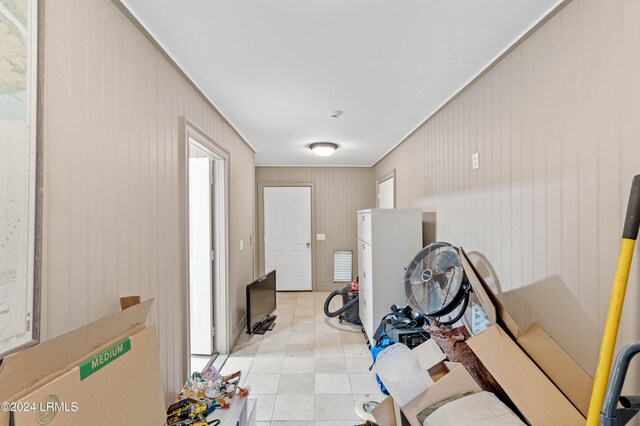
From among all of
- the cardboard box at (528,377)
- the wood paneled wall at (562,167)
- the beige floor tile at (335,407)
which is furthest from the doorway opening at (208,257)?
the wood paneled wall at (562,167)

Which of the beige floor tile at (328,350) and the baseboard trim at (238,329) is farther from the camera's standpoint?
the baseboard trim at (238,329)

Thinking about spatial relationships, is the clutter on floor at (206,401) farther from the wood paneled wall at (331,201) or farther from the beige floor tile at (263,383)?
the wood paneled wall at (331,201)

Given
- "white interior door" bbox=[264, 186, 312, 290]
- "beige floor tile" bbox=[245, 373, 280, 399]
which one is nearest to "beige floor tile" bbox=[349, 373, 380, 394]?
"beige floor tile" bbox=[245, 373, 280, 399]

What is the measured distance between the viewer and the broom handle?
0.79m

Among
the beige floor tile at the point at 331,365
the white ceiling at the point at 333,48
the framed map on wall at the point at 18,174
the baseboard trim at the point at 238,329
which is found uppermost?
the white ceiling at the point at 333,48

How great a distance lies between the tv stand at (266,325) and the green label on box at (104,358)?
2.45 meters

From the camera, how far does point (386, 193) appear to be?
Answer: 4461 mm

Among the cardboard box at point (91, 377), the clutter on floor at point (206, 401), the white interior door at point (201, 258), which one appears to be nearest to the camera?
the cardboard box at point (91, 377)

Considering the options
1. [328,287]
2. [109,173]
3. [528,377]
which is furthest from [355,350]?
[109,173]

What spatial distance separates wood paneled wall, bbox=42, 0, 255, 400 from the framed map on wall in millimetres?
Result: 69

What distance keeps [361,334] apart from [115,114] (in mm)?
3158

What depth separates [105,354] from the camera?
0.90 m

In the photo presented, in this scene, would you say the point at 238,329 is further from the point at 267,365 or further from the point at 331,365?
the point at 331,365

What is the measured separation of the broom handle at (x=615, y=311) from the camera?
79 centimetres
